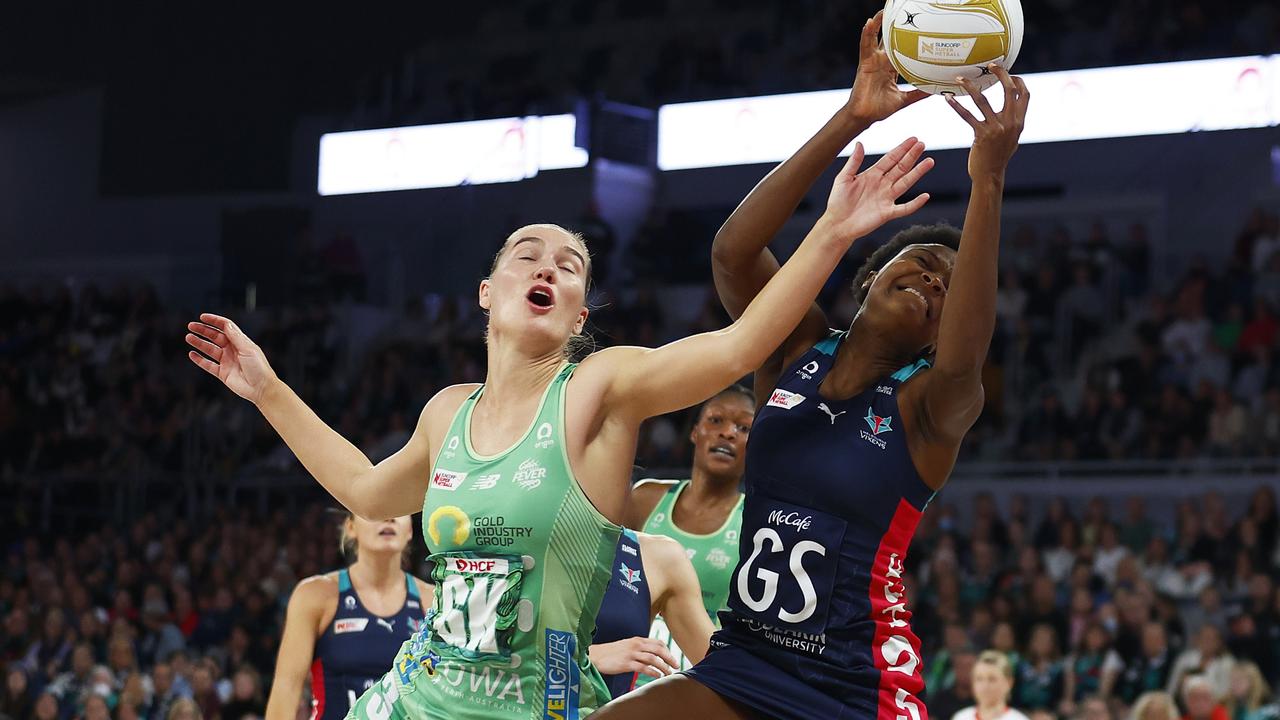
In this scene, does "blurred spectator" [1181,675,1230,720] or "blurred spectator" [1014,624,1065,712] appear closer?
"blurred spectator" [1181,675,1230,720]

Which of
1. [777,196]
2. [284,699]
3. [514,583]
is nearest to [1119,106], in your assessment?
[284,699]

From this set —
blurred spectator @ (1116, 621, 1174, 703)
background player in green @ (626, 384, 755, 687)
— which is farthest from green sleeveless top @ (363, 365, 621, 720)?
blurred spectator @ (1116, 621, 1174, 703)

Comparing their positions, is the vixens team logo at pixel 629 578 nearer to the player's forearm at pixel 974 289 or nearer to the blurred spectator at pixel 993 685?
the player's forearm at pixel 974 289

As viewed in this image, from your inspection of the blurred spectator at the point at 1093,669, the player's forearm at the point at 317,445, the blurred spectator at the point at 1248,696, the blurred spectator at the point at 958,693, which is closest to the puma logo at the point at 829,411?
the player's forearm at the point at 317,445

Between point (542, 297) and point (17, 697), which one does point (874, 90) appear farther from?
point (17, 697)

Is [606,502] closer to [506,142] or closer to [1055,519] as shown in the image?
[1055,519]

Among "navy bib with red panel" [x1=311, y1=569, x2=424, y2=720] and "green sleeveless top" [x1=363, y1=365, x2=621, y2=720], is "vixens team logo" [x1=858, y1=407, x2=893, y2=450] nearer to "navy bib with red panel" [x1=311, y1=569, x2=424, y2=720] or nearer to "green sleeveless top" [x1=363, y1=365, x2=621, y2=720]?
"green sleeveless top" [x1=363, y1=365, x2=621, y2=720]

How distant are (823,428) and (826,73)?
16.6m

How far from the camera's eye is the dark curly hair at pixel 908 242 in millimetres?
4676

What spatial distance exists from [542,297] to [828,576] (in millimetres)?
1034

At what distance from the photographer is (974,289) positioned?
156 inches

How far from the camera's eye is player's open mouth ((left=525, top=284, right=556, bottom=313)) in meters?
4.23

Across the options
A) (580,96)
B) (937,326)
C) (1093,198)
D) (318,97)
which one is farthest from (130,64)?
(937,326)

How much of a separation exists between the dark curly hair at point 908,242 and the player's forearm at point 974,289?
0.56 m
